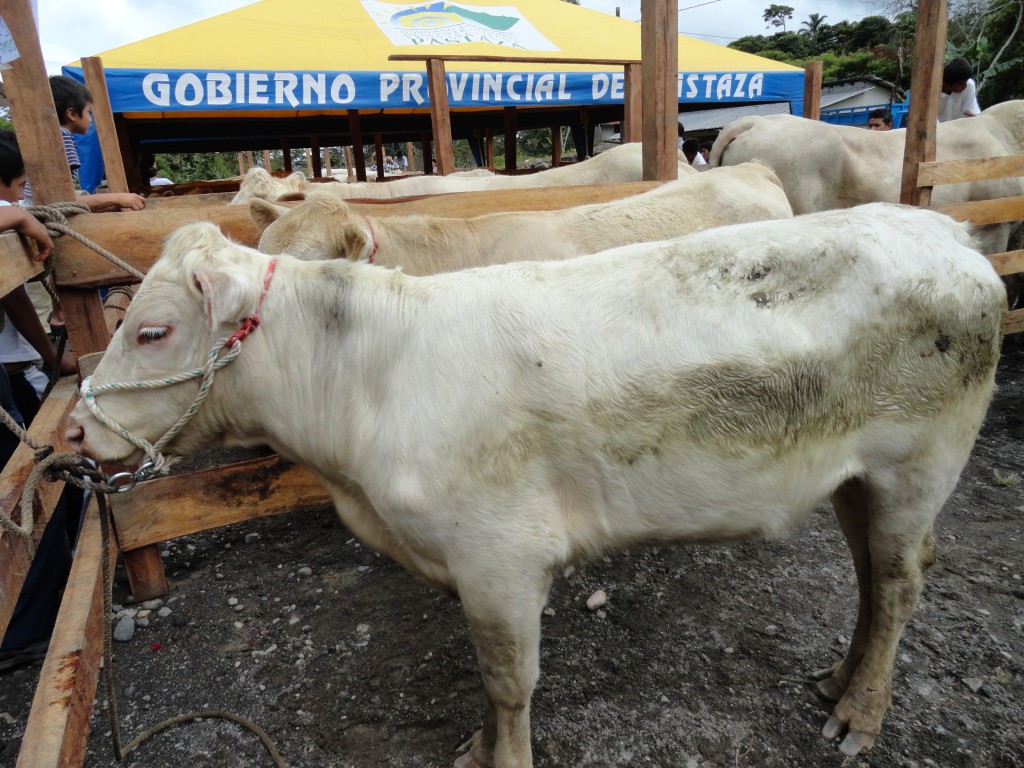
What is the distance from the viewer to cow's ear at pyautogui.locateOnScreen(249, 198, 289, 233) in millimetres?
3461

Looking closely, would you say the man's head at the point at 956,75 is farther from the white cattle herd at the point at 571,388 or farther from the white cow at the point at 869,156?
the white cattle herd at the point at 571,388

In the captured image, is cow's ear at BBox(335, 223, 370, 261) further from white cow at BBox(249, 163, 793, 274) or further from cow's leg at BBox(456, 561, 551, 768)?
cow's leg at BBox(456, 561, 551, 768)

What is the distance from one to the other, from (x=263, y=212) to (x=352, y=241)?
0.60 m

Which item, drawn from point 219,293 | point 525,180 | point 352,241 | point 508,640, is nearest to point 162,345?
point 219,293

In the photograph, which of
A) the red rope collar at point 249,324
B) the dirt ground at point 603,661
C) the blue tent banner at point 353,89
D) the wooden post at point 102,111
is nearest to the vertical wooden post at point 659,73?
the dirt ground at point 603,661

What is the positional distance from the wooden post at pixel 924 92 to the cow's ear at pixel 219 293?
4.40m

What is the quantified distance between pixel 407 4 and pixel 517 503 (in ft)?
41.3

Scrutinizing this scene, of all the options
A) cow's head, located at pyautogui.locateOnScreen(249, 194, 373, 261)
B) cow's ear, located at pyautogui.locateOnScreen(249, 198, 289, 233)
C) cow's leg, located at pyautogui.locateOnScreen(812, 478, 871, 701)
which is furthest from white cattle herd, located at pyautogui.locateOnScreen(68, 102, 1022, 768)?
cow's ear, located at pyautogui.locateOnScreen(249, 198, 289, 233)

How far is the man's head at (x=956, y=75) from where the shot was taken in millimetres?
7145

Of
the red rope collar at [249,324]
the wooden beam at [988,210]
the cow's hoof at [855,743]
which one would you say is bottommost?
the cow's hoof at [855,743]

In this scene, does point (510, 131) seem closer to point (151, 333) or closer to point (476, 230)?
point (476, 230)

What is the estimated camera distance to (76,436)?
6.42 ft

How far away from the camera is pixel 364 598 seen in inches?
130

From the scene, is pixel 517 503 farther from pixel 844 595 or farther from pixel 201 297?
pixel 844 595
